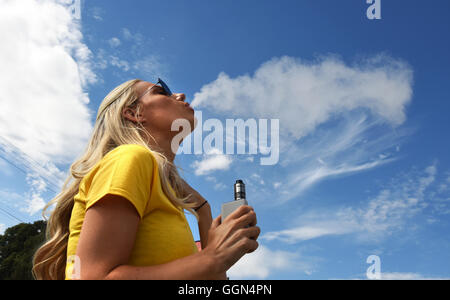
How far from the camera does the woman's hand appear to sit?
2.38 meters

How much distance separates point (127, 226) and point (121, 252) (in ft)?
0.53

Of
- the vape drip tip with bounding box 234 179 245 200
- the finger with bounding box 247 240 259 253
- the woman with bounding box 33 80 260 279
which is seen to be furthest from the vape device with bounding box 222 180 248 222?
the finger with bounding box 247 240 259 253

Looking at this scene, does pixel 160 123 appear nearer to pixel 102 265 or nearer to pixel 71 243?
pixel 71 243

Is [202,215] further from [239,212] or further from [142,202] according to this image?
[142,202]

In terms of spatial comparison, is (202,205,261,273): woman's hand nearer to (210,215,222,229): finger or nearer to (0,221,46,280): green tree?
(210,215,222,229): finger

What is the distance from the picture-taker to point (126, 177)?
7.59ft

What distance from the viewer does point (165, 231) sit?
2.53 metres

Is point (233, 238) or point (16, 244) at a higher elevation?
point (16, 244)

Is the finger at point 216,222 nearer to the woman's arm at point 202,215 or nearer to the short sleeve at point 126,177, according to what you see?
the short sleeve at point 126,177

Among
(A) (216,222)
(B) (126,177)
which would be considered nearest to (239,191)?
(A) (216,222)

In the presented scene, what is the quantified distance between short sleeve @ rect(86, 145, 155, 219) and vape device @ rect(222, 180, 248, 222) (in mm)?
712
